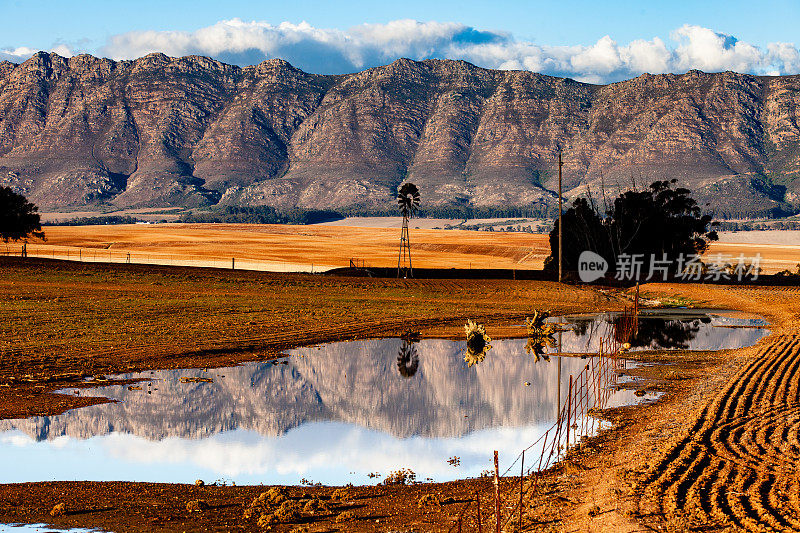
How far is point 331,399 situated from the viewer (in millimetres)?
28859

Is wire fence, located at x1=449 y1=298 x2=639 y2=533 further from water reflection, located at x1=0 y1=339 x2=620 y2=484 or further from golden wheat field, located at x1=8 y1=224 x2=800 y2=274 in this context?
golden wheat field, located at x1=8 y1=224 x2=800 y2=274

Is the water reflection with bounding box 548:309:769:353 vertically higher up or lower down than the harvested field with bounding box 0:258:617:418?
lower down

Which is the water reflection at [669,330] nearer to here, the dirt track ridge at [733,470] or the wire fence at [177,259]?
the dirt track ridge at [733,470]

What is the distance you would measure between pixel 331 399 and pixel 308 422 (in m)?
3.56

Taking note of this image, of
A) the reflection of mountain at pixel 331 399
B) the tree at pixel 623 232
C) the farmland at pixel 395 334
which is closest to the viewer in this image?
the farmland at pixel 395 334

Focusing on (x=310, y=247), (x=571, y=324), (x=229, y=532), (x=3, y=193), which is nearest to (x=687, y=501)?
(x=229, y=532)

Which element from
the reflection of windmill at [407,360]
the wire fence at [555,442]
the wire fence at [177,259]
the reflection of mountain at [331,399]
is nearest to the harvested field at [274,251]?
the wire fence at [177,259]

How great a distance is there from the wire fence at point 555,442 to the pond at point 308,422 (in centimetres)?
56

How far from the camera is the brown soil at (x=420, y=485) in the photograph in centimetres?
1544

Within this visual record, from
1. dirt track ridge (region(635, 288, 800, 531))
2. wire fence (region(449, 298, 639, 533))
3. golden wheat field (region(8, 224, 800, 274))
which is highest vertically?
dirt track ridge (region(635, 288, 800, 531))

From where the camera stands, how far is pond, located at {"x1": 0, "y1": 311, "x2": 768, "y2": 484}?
19.9 meters

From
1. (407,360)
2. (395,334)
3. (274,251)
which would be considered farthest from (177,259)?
(407,360)

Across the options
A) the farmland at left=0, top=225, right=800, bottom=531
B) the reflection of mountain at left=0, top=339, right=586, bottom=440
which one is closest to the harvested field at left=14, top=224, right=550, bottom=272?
the farmland at left=0, top=225, right=800, bottom=531

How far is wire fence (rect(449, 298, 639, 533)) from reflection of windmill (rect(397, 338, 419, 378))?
6.51 metres
